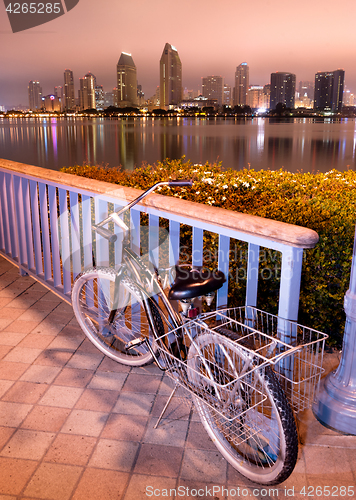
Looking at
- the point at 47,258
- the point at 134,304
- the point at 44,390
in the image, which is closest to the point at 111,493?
the point at 44,390

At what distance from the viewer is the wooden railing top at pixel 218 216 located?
181 centimetres

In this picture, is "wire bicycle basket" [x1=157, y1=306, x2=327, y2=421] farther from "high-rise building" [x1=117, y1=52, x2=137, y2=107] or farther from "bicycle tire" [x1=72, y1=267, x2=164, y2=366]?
"high-rise building" [x1=117, y1=52, x2=137, y2=107]

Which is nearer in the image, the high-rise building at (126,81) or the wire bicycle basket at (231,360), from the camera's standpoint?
the wire bicycle basket at (231,360)

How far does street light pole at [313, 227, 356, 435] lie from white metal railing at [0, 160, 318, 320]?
36cm

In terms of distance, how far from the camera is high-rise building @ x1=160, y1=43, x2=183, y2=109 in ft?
366

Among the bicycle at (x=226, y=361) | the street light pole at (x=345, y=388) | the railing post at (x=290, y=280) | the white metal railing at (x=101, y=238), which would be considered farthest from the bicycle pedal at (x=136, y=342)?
the street light pole at (x=345, y=388)

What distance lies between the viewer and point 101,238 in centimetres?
304

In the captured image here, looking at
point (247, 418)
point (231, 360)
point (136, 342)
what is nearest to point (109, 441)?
point (136, 342)

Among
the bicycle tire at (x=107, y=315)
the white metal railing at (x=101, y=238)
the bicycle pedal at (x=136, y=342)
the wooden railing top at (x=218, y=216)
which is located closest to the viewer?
the wooden railing top at (x=218, y=216)

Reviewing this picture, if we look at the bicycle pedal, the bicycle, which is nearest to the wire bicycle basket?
the bicycle

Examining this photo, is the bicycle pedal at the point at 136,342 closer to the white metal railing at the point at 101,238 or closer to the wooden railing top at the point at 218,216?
the white metal railing at the point at 101,238

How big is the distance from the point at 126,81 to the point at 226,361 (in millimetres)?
137312

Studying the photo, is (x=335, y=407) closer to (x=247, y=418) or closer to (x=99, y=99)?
(x=247, y=418)

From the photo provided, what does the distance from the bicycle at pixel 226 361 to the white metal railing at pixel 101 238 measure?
0.75ft
